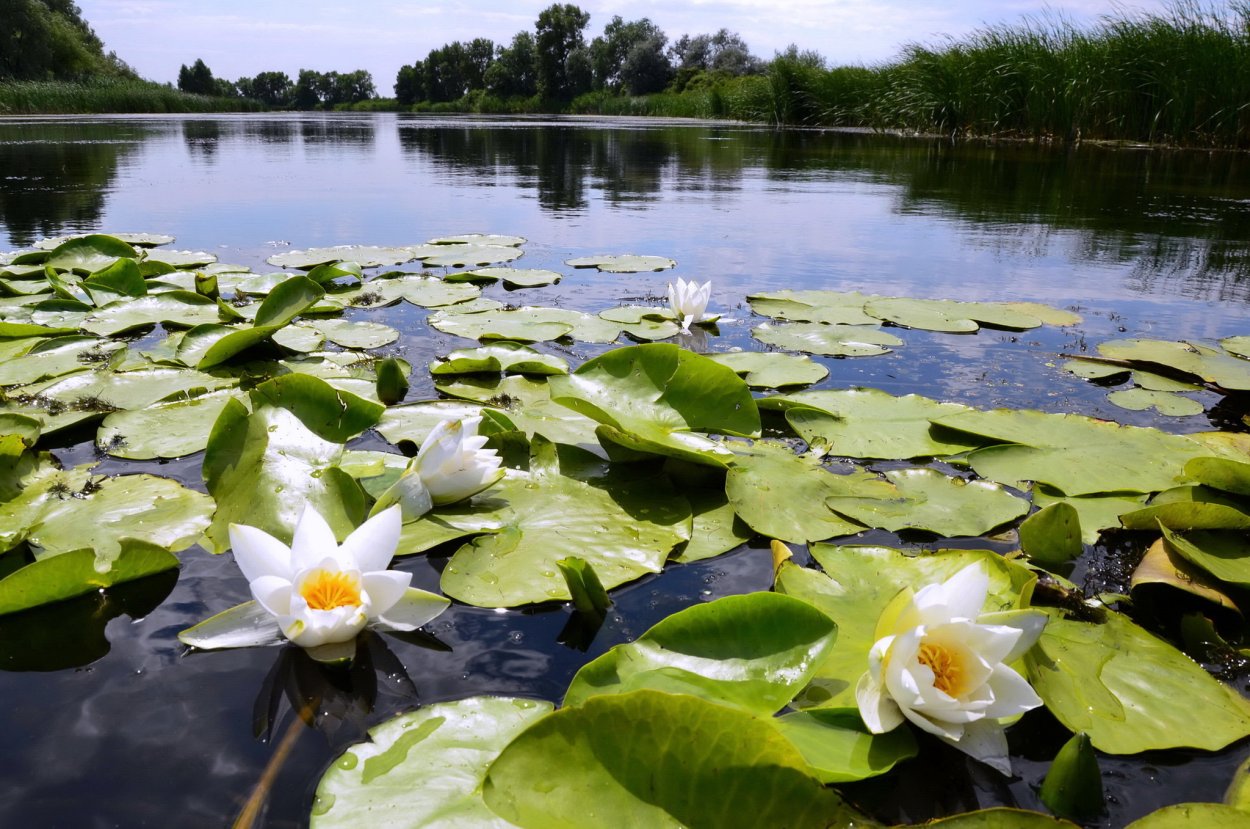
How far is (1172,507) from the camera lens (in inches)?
43.9

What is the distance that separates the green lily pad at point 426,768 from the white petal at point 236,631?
22 cm

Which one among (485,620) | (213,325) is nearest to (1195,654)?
(485,620)

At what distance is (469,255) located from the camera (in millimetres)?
3381

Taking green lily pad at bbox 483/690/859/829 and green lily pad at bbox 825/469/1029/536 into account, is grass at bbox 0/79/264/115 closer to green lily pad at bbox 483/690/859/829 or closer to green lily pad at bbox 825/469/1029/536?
green lily pad at bbox 825/469/1029/536

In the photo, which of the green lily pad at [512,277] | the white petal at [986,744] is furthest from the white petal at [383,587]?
the green lily pad at [512,277]

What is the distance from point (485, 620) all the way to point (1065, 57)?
35.7 ft

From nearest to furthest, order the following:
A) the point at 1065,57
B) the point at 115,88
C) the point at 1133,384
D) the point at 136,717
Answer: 1. the point at 136,717
2. the point at 1133,384
3. the point at 1065,57
4. the point at 115,88

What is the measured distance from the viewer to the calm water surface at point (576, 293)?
0.77 metres

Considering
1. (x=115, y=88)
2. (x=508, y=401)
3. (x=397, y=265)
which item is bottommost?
(x=508, y=401)

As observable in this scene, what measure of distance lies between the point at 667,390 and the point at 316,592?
2.60ft

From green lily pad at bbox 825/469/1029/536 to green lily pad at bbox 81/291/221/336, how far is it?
2.04m

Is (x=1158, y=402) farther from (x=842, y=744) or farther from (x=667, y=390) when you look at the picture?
(x=842, y=744)

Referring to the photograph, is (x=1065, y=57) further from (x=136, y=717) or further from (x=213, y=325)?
(x=136, y=717)

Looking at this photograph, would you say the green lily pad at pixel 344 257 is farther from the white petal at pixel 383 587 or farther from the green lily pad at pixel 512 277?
the white petal at pixel 383 587
